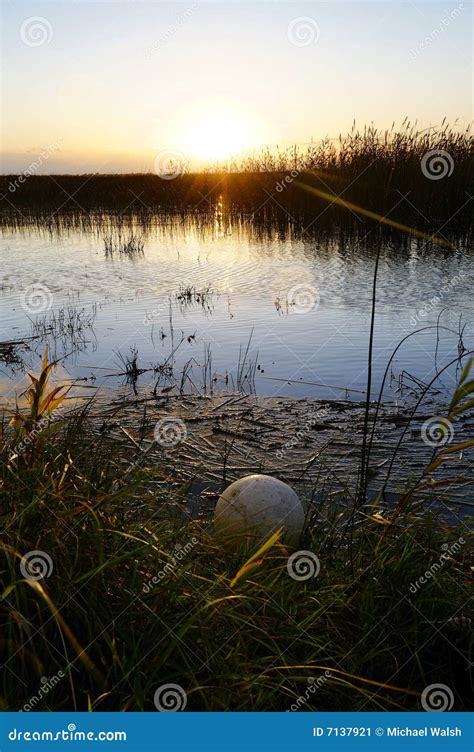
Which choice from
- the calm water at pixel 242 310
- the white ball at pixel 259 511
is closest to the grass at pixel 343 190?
the calm water at pixel 242 310

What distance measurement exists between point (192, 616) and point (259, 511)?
1307 mm

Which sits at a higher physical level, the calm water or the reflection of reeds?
the reflection of reeds

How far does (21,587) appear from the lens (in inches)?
90.6

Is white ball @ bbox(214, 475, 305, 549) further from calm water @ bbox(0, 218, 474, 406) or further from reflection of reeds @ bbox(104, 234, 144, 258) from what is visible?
reflection of reeds @ bbox(104, 234, 144, 258)

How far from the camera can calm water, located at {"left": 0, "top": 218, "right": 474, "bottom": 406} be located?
7.57 m

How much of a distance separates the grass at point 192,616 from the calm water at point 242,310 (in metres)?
3.70

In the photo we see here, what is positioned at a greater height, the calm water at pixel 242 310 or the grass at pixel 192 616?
the grass at pixel 192 616

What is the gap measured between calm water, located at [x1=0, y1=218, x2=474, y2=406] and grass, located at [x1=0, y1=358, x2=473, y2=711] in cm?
370

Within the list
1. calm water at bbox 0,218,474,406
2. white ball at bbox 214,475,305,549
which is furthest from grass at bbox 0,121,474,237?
white ball at bbox 214,475,305,549

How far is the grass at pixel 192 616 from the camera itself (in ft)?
7.43

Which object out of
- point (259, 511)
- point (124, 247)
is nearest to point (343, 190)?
point (124, 247)

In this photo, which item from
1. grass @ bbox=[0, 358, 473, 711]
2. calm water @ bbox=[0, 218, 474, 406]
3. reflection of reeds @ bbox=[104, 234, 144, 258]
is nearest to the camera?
grass @ bbox=[0, 358, 473, 711]

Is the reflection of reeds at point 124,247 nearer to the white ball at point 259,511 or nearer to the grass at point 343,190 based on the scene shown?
the grass at point 343,190

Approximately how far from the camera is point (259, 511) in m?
3.62
